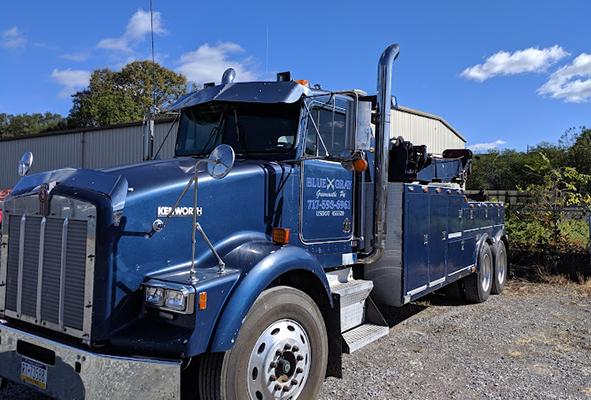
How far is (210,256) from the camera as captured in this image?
3311 millimetres

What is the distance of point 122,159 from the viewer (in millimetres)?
18562

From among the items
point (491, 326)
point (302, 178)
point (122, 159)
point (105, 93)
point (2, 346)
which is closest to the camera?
point (2, 346)

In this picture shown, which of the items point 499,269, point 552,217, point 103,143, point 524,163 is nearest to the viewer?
point 499,269

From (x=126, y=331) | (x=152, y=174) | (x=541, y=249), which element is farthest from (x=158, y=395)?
(x=541, y=249)

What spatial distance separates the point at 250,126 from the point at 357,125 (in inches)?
37.6

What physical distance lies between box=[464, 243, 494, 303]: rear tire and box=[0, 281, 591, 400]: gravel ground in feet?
0.55

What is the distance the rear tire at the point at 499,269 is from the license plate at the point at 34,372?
25.1ft

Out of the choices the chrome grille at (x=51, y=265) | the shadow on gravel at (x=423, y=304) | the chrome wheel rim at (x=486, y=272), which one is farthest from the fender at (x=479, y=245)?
the chrome grille at (x=51, y=265)

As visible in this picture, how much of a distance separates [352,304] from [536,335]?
2.99m

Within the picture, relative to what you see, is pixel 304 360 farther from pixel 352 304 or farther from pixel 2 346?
pixel 2 346

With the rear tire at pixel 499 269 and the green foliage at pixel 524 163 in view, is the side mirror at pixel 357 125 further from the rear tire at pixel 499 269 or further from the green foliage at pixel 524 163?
the green foliage at pixel 524 163

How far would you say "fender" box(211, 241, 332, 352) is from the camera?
113 inches

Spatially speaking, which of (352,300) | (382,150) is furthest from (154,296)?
(382,150)

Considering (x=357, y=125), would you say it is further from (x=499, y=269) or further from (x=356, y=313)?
(x=499, y=269)
